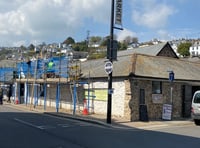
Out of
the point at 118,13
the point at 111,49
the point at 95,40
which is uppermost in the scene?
the point at 95,40

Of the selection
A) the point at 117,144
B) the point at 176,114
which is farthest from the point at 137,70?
the point at 117,144

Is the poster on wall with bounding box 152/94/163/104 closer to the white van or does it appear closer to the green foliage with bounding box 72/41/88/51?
the white van

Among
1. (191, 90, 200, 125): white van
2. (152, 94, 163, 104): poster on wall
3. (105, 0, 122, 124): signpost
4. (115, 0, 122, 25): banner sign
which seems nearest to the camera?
(105, 0, 122, 124): signpost

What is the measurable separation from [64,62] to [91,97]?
4.24m

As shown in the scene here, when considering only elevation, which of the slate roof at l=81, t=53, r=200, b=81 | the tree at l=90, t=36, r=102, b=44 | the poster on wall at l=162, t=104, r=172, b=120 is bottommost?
the poster on wall at l=162, t=104, r=172, b=120

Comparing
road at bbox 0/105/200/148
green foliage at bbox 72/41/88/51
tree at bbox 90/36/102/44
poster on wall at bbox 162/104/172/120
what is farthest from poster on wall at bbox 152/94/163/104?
tree at bbox 90/36/102/44

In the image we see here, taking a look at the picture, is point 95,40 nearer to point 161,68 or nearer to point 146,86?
point 161,68

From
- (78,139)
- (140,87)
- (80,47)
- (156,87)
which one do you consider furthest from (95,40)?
(78,139)

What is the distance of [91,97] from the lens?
2702cm

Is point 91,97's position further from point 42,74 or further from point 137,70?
point 42,74

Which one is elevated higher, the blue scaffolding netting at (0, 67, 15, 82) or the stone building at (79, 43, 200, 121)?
the blue scaffolding netting at (0, 67, 15, 82)

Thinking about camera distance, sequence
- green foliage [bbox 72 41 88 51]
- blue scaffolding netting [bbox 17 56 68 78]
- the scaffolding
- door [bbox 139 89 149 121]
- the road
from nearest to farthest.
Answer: the road → door [bbox 139 89 149 121] → the scaffolding → blue scaffolding netting [bbox 17 56 68 78] → green foliage [bbox 72 41 88 51]

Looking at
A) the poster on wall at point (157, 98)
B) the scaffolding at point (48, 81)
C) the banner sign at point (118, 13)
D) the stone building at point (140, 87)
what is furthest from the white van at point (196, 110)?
the scaffolding at point (48, 81)

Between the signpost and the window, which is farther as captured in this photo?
the window
